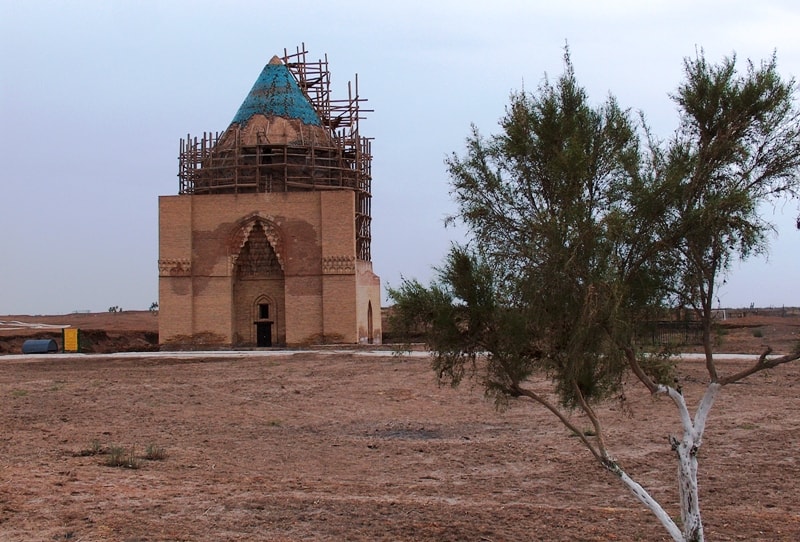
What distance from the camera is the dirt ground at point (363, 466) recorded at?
7996 millimetres

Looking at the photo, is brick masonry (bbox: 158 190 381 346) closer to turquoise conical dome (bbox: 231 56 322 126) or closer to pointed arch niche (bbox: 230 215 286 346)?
pointed arch niche (bbox: 230 215 286 346)

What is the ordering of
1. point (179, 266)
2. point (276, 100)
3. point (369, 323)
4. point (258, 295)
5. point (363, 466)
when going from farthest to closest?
point (369, 323), point (276, 100), point (258, 295), point (179, 266), point (363, 466)

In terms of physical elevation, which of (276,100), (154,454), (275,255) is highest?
(276,100)

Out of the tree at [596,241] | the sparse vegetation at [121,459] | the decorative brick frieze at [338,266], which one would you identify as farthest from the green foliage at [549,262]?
the decorative brick frieze at [338,266]

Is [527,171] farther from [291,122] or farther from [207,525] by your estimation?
[291,122]

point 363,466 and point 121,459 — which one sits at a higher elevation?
point 121,459

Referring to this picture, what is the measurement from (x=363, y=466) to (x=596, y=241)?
575cm

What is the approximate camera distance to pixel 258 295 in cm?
3297

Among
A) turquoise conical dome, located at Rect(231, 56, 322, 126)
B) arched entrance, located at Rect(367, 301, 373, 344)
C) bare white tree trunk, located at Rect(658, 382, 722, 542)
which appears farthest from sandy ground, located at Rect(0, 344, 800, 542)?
turquoise conical dome, located at Rect(231, 56, 322, 126)

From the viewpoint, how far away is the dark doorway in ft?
108

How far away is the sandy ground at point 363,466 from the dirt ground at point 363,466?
35mm

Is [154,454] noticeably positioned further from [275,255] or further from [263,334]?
[263,334]

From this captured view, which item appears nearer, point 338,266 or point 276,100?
point 338,266

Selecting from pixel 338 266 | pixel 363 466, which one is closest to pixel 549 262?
pixel 363 466
